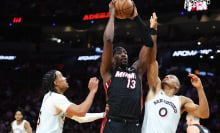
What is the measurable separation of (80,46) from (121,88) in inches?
575

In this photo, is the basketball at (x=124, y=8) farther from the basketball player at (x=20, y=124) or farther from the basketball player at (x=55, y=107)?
the basketball player at (x=20, y=124)

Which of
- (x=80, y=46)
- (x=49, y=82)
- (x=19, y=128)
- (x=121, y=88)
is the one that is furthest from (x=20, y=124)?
(x=80, y=46)

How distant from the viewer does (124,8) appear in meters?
3.64

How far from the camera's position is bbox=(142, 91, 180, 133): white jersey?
398 centimetres

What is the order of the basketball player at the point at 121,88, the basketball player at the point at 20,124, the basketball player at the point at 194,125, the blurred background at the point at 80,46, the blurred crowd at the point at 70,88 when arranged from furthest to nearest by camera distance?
the blurred background at the point at 80,46 → the blurred crowd at the point at 70,88 → the basketball player at the point at 20,124 → the basketball player at the point at 194,125 → the basketball player at the point at 121,88

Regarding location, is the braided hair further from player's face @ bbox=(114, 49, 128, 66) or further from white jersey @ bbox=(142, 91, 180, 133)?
white jersey @ bbox=(142, 91, 180, 133)

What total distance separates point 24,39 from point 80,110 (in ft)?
54.3

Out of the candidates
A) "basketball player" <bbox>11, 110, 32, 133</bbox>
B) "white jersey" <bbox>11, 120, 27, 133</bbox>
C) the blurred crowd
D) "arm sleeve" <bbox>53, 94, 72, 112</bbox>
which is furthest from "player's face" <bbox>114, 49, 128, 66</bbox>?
the blurred crowd

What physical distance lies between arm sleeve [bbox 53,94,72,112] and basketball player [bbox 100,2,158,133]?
18.6 inches

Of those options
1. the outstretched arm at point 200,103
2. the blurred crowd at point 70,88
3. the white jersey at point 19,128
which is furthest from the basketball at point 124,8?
the blurred crowd at point 70,88

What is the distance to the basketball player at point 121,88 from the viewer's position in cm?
346

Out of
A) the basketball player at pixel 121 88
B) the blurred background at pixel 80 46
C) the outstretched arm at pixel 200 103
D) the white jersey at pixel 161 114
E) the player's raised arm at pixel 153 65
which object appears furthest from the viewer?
the blurred background at pixel 80 46

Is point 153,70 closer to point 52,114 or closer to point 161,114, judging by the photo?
point 161,114

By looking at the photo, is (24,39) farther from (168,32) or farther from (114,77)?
(114,77)
